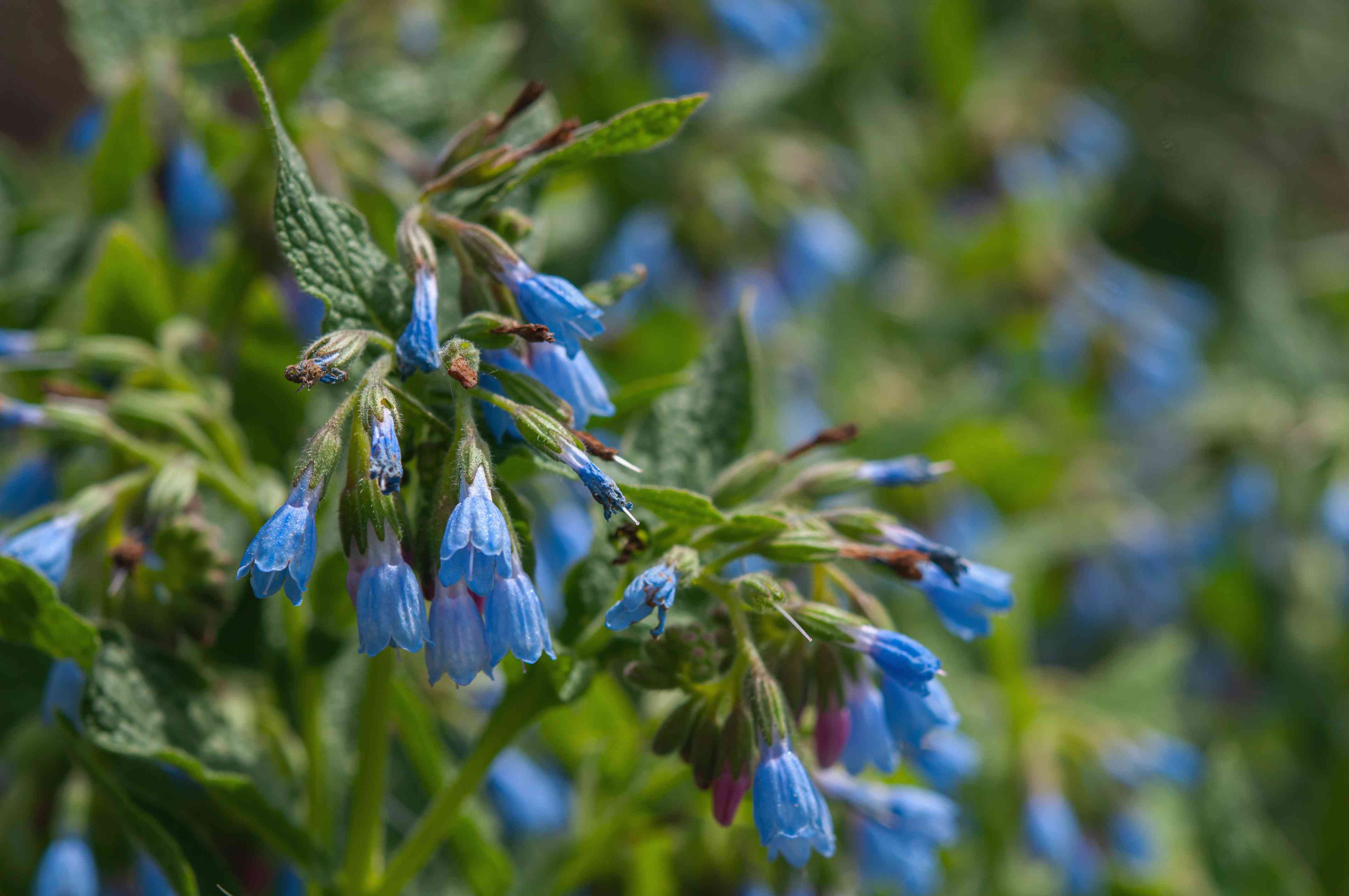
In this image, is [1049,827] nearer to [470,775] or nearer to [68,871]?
[470,775]

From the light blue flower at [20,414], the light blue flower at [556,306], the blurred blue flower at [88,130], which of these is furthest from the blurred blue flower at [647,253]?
the light blue flower at [556,306]

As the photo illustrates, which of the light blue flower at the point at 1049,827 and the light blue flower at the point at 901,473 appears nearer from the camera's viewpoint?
the light blue flower at the point at 901,473

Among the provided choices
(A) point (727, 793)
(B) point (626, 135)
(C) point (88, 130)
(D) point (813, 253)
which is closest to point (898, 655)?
(A) point (727, 793)

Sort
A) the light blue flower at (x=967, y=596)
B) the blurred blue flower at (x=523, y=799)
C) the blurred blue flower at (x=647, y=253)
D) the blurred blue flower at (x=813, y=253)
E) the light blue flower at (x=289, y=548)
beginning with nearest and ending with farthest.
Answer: the light blue flower at (x=289, y=548) → the light blue flower at (x=967, y=596) → the blurred blue flower at (x=523, y=799) → the blurred blue flower at (x=647, y=253) → the blurred blue flower at (x=813, y=253)

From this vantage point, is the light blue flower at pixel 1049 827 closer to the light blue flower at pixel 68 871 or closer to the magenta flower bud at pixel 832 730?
the magenta flower bud at pixel 832 730

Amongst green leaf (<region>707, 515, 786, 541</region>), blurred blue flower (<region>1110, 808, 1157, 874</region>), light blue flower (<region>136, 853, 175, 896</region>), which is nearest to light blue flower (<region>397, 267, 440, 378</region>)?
green leaf (<region>707, 515, 786, 541</region>)

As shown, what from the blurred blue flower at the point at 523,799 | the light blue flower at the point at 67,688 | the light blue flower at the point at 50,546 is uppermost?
the light blue flower at the point at 50,546
